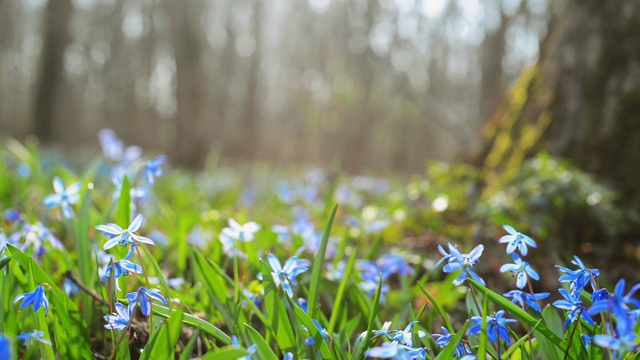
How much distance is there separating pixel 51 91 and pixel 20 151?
8886 millimetres

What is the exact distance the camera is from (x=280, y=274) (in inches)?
46.8

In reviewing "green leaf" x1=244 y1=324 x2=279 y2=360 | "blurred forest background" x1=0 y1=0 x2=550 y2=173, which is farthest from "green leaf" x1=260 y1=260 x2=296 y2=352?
"blurred forest background" x1=0 y1=0 x2=550 y2=173

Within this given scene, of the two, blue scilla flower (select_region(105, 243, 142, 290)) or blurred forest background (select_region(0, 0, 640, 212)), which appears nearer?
blue scilla flower (select_region(105, 243, 142, 290))

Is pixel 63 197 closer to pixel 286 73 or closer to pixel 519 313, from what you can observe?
pixel 519 313

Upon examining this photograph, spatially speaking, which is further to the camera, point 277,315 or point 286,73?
point 286,73

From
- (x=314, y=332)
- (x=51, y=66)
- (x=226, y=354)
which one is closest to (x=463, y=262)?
(x=314, y=332)

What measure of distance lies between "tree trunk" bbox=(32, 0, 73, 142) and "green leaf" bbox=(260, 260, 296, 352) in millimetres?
11253

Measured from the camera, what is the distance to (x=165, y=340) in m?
0.97

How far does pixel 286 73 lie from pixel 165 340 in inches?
1122

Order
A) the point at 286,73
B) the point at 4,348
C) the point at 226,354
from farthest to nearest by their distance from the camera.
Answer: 1. the point at 286,73
2. the point at 226,354
3. the point at 4,348

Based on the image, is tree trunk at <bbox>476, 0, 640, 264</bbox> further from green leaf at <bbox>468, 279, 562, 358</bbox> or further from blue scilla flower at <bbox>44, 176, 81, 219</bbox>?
blue scilla flower at <bbox>44, 176, 81, 219</bbox>

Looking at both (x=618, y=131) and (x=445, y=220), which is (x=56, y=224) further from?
(x=618, y=131)

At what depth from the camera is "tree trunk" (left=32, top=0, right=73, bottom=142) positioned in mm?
10625

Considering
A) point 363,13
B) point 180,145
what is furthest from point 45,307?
point 363,13
